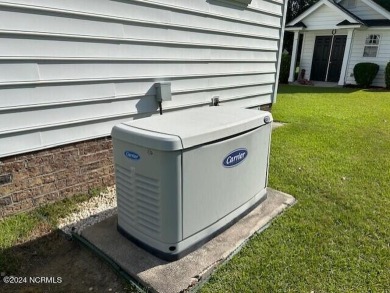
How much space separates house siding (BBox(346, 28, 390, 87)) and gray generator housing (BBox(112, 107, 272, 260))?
1386 centimetres

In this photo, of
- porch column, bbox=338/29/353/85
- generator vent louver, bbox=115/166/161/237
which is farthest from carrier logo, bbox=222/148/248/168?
porch column, bbox=338/29/353/85

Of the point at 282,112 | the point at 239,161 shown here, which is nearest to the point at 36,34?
the point at 239,161

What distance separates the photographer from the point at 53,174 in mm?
2814

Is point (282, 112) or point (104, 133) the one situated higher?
point (104, 133)

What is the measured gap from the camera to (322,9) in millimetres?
14492

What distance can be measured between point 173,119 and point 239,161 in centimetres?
62

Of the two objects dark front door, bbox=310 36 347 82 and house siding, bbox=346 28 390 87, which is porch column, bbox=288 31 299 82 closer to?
dark front door, bbox=310 36 347 82

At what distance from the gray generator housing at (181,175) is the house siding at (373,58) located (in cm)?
1386

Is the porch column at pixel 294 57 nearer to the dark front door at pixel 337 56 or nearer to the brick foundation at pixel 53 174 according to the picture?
the dark front door at pixel 337 56

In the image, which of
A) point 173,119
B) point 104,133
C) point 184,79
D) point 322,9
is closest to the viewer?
point 173,119

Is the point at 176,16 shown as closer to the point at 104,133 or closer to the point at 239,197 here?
the point at 104,133

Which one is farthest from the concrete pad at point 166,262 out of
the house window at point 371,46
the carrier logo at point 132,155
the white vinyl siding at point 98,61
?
the house window at point 371,46

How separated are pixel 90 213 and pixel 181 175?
4.46 ft

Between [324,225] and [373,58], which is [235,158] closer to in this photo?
[324,225]
